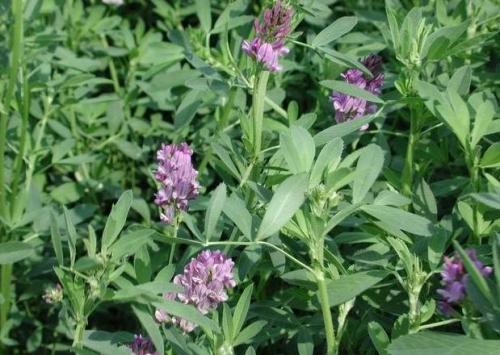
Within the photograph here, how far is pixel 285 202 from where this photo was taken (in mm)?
1502

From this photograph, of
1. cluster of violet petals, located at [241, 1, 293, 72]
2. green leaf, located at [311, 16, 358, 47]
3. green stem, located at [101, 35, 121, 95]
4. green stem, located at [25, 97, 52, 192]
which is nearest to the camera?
cluster of violet petals, located at [241, 1, 293, 72]

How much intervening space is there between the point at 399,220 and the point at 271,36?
1.47 feet

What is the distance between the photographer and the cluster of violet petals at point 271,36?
1.76 meters

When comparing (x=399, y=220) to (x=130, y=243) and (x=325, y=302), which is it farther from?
(x=130, y=243)

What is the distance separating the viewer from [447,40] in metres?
1.91

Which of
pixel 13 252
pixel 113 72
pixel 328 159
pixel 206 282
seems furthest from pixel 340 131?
pixel 113 72

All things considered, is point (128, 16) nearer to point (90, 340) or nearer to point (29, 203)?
point (29, 203)

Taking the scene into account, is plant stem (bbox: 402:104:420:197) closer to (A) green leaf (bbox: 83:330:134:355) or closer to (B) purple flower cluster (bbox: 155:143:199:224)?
(B) purple flower cluster (bbox: 155:143:199:224)

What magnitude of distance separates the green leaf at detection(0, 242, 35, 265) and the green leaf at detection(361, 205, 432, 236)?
72 centimetres

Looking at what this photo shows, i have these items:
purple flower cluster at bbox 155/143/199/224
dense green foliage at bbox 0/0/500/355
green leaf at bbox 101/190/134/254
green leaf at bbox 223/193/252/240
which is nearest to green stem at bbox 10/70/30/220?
dense green foliage at bbox 0/0/500/355

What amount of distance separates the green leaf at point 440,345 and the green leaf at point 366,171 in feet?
1.12

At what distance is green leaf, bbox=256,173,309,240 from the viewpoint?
Result: 1.50m

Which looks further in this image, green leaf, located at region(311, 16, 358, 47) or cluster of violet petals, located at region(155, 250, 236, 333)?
green leaf, located at region(311, 16, 358, 47)

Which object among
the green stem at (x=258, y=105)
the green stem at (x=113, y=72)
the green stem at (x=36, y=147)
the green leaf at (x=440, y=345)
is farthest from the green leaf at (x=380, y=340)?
the green stem at (x=113, y=72)
